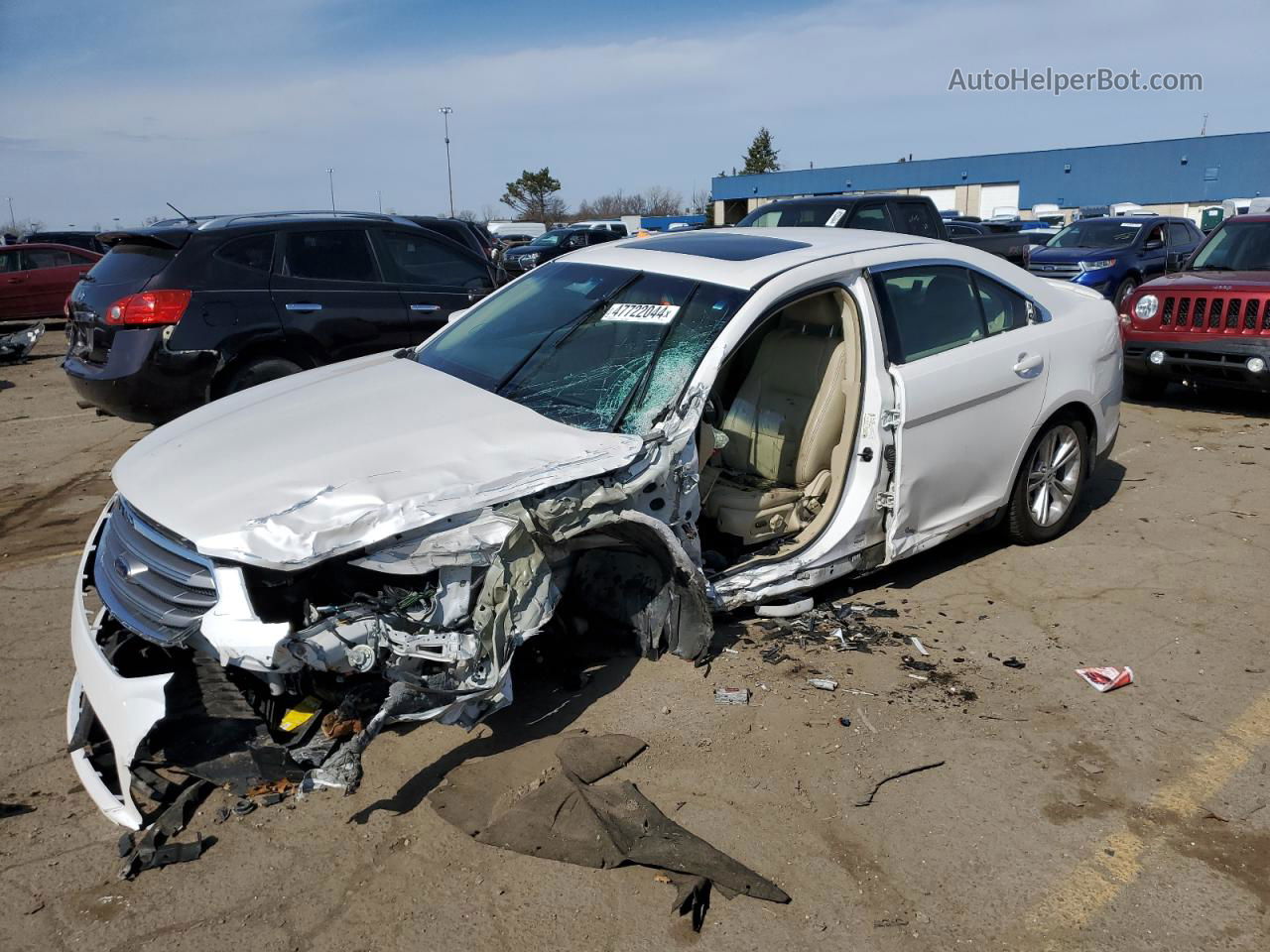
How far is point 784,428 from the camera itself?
4.70 metres

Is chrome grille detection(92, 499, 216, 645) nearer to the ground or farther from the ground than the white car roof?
nearer to the ground

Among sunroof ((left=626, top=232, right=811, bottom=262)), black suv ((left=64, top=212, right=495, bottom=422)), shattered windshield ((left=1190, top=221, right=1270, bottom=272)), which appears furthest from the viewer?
shattered windshield ((left=1190, top=221, right=1270, bottom=272))

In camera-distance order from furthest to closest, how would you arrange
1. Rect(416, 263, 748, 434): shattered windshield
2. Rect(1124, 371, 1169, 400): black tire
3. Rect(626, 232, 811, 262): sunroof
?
1. Rect(1124, 371, 1169, 400): black tire
2. Rect(626, 232, 811, 262): sunroof
3. Rect(416, 263, 748, 434): shattered windshield

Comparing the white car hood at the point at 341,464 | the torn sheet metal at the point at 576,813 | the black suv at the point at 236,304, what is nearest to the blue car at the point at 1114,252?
the black suv at the point at 236,304

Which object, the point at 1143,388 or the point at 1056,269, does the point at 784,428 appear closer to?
the point at 1143,388

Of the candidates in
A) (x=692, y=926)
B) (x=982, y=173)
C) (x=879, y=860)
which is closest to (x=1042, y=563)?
(x=879, y=860)

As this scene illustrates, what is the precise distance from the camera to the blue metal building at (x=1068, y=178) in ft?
139

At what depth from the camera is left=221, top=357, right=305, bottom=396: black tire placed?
697 centimetres

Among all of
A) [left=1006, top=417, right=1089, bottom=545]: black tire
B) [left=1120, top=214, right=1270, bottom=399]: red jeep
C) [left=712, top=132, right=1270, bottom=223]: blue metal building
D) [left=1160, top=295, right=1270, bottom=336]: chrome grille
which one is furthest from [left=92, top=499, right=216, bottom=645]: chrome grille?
[left=712, top=132, right=1270, bottom=223]: blue metal building

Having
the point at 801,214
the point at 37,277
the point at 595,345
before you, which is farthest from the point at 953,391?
the point at 37,277

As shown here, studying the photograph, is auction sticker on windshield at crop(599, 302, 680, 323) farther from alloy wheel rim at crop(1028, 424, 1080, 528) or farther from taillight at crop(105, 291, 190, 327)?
taillight at crop(105, 291, 190, 327)

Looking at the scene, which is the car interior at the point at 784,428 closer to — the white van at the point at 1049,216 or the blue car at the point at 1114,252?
the blue car at the point at 1114,252

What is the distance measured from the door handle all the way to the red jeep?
13.7ft

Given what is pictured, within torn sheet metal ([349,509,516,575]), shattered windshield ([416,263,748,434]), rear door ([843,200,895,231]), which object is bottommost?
torn sheet metal ([349,509,516,575])
